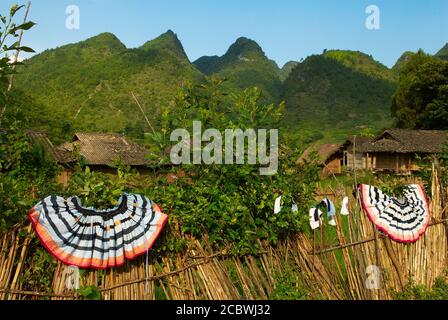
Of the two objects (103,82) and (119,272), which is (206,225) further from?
(103,82)

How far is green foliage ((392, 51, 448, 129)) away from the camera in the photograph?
3064cm

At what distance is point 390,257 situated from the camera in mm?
4219

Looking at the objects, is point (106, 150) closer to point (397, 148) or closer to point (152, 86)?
point (397, 148)

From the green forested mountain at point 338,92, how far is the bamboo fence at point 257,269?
52835mm

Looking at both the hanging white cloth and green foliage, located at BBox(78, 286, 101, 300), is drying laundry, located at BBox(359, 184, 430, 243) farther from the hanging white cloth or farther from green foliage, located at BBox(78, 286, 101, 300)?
green foliage, located at BBox(78, 286, 101, 300)

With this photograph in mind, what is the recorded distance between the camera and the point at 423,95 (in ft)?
105

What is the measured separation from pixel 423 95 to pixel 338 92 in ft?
150

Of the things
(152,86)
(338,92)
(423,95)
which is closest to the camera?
(423,95)

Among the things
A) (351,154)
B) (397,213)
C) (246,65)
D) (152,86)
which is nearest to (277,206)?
(397,213)

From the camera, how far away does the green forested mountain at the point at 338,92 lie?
65250mm

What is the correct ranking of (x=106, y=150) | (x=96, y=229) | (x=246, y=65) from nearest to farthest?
(x=96, y=229) → (x=106, y=150) → (x=246, y=65)

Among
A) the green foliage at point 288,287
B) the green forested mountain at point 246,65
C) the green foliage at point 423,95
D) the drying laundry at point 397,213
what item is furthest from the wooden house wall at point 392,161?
the green forested mountain at point 246,65

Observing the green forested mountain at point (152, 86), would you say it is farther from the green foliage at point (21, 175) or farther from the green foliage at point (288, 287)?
the green foliage at point (288, 287)
